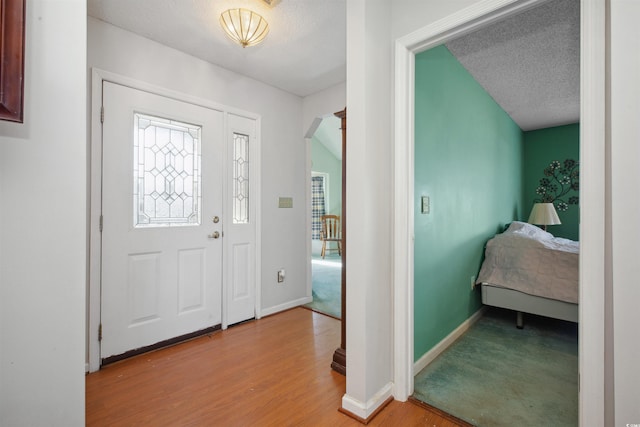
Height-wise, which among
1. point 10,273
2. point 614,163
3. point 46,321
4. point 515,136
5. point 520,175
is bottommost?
point 46,321

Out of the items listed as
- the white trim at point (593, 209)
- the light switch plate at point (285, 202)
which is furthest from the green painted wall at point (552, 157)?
the white trim at point (593, 209)

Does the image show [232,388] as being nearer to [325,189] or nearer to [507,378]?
[507,378]

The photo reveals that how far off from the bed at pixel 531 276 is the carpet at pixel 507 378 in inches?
10.0

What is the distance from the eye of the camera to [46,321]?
0.79 m

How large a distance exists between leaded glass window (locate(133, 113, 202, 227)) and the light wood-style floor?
103 centimetres

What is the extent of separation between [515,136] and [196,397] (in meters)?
5.09

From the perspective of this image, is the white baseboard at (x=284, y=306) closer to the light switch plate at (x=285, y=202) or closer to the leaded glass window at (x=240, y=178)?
the leaded glass window at (x=240, y=178)

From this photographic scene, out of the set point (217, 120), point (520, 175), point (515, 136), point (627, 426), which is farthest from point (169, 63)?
point (520, 175)

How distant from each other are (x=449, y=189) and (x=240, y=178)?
191 centimetres

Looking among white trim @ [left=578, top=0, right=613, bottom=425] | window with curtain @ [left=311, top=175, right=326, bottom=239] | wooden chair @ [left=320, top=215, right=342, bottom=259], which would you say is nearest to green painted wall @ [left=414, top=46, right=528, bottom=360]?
white trim @ [left=578, top=0, right=613, bottom=425]

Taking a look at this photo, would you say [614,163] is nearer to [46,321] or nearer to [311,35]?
[46,321]

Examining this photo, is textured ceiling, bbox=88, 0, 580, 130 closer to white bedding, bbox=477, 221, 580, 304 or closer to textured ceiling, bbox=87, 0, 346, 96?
textured ceiling, bbox=87, 0, 346, 96

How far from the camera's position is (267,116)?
3.00 meters

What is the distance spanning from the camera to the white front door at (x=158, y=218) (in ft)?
6.65
